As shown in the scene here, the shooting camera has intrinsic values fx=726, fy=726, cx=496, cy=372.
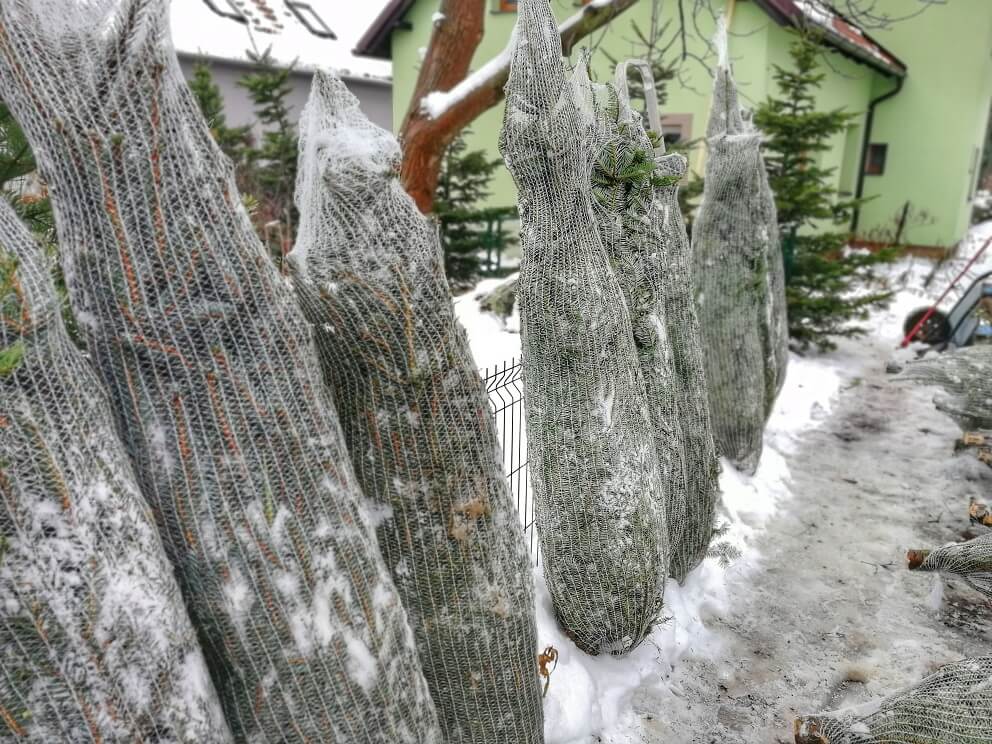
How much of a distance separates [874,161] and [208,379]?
732 inches

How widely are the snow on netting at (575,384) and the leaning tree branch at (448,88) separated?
3.16m

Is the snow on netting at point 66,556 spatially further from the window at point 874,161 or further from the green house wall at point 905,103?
the window at point 874,161

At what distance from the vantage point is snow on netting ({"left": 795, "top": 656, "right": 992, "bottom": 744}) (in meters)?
2.72

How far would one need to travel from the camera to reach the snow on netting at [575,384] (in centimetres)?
275

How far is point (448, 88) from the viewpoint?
6.89 m

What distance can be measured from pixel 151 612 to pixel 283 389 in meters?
0.52

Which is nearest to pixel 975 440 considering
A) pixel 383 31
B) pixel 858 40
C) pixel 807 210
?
pixel 807 210

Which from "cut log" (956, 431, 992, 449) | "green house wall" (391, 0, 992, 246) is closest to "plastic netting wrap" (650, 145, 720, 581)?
"cut log" (956, 431, 992, 449)

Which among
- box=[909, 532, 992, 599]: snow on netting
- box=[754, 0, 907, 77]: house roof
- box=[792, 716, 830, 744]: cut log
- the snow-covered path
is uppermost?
box=[754, 0, 907, 77]: house roof

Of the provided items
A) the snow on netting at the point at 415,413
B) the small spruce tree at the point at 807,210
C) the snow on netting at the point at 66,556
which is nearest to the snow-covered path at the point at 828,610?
the snow on netting at the point at 415,413

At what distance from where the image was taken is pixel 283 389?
163 centimetres

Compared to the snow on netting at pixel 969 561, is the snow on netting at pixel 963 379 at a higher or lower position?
higher

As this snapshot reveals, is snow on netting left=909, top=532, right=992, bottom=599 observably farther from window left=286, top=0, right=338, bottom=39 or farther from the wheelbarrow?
window left=286, top=0, right=338, bottom=39

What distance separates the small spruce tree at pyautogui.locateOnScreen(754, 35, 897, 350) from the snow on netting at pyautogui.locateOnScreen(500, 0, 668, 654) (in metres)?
6.70
